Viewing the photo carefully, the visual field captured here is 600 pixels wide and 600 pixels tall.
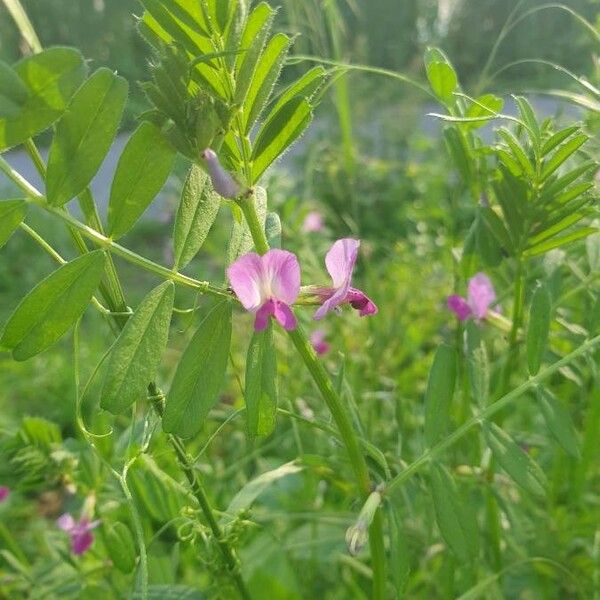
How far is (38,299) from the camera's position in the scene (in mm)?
568

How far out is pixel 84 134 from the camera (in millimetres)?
537

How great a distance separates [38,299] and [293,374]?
0.75 metres

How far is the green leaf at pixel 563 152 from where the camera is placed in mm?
663

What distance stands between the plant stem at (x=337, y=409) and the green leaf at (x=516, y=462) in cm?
10

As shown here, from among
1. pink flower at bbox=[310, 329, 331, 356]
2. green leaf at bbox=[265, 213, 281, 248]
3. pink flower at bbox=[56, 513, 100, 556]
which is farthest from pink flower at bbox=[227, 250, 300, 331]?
pink flower at bbox=[310, 329, 331, 356]

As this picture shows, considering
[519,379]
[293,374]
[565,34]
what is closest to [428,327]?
[519,379]

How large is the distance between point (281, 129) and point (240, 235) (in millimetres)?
84

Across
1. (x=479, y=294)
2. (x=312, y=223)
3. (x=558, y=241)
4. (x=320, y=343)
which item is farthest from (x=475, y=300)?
(x=312, y=223)

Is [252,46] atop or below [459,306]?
atop

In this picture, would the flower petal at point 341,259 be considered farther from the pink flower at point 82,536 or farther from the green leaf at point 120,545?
Answer: the pink flower at point 82,536

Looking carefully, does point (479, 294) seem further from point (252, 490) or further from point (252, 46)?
point (252, 46)

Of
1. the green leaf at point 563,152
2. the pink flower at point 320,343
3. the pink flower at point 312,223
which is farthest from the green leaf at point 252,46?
the pink flower at point 312,223

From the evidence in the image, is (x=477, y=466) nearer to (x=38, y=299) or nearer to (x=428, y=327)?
(x=38, y=299)

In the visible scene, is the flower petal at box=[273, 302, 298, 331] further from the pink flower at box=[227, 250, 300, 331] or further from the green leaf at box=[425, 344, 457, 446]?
the green leaf at box=[425, 344, 457, 446]
